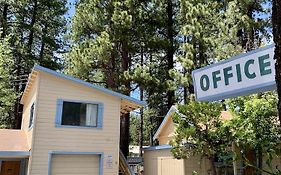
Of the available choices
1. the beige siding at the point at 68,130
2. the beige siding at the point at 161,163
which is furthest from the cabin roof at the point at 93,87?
the beige siding at the point at 161,163

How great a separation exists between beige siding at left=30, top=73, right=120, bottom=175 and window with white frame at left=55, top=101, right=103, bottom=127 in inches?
9.1

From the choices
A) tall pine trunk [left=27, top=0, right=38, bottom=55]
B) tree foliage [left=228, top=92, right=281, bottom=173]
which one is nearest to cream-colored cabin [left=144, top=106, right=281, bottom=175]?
tree foliage [left=228, top=92, right=281, bottom=173]

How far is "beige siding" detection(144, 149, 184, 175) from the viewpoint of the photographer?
15.0 m

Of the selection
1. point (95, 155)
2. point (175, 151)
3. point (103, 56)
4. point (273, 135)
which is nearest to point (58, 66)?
point (103, 56)

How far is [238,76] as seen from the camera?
7.89 ft

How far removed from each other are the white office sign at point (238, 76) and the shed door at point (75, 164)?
11.7m

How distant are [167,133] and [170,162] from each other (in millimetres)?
3085

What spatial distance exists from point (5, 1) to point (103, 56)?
12081mm

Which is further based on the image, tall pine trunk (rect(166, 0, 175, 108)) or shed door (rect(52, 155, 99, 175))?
tall pine trunk (rect(166, 0, 175, 108))

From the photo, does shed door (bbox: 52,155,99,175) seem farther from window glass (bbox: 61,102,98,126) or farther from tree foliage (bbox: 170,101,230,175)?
tree foliage (bbox: 170,101,230,175)

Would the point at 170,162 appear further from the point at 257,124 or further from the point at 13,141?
the point at 13,141

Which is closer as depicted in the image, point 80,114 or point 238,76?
point 238,76

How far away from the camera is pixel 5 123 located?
89.5 feet

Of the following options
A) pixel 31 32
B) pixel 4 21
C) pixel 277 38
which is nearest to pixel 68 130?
pixel 277 38
